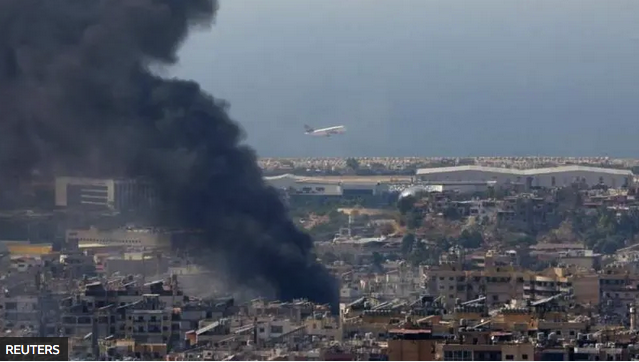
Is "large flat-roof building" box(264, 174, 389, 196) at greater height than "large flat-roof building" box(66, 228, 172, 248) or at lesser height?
greater

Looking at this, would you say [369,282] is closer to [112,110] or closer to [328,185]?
[112,110]

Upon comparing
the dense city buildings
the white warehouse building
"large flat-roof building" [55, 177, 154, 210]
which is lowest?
the dense city buildings

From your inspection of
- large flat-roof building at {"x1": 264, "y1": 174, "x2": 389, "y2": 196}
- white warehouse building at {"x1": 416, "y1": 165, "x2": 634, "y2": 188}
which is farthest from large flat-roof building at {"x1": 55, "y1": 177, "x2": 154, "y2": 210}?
white warehouse building at {"x1": 416, "y1": 165, "x2": 634, "y2": 188}

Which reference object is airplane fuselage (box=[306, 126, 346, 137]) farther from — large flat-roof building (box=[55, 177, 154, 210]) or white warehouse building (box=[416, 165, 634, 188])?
large flat-roof building (box=[55, 177, 154, 210])

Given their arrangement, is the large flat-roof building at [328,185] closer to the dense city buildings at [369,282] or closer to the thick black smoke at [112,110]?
the dense city buildings at [369,282]

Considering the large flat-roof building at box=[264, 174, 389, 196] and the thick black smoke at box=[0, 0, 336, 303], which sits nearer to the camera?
the thick black smoke at box=[0, 0, 336, 303]

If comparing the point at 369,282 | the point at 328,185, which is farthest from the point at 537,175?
the point at 369,282

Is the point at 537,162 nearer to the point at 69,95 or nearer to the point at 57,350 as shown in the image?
the point at 69,95
